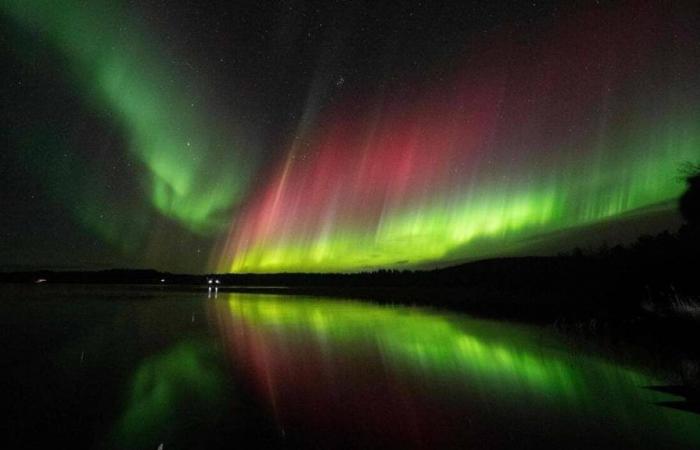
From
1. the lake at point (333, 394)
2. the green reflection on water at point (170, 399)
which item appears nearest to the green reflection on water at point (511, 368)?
the lake at point (333, 394)

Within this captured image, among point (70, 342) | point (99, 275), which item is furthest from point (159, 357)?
point (99, 275)

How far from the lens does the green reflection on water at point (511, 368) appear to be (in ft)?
25.1

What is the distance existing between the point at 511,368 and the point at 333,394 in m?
4.36

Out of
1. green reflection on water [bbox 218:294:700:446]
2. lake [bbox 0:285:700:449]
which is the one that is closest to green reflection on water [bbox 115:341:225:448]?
lake [bbox 0:285:700:449]

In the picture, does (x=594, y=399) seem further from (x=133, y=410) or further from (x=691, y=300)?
(x=691, y=300)

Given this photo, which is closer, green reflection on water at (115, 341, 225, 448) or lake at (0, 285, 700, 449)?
lake at (0, 285, 700, 449)

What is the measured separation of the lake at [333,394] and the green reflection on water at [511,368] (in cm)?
4

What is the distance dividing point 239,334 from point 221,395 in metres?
9.43

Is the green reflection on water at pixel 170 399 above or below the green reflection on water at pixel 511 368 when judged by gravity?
below

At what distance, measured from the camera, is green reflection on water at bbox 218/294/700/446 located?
765 cm

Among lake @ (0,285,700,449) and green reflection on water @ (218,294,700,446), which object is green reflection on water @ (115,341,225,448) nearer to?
lake @ (0,285,700,449)

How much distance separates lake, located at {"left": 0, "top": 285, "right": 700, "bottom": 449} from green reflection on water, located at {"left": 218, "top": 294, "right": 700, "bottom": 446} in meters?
0.04

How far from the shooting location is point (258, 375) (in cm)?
1088

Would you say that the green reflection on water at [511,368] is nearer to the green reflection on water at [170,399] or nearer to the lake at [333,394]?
the lake at [333,394]
